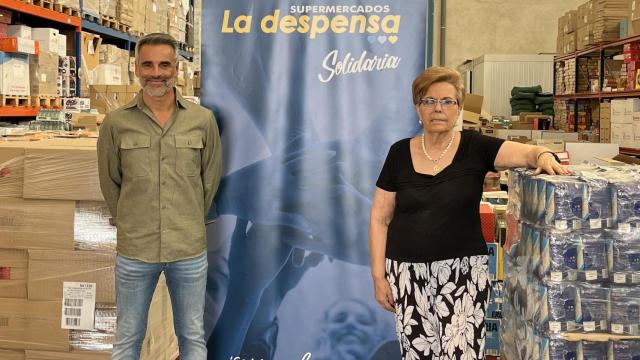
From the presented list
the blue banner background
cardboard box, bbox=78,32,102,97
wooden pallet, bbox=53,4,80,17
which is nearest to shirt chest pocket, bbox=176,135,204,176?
the blue banner background

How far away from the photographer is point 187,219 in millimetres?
2939

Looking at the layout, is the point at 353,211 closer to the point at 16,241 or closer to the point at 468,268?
the point at 468,268

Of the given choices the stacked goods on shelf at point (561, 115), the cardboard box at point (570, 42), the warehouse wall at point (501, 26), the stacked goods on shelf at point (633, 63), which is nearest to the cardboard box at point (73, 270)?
the stacked goods on shelf at point (633, 63)

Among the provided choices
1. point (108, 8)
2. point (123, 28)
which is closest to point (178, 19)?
point (123, 28)

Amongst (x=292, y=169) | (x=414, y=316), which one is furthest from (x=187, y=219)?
(x=414, y=316)

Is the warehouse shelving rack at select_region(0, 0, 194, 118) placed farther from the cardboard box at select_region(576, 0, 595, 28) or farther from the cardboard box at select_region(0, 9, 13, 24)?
the cardboard box at select_region(576, 0, 595, 28)

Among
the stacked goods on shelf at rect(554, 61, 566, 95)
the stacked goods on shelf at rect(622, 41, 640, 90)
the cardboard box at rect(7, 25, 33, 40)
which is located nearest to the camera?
the cardboard box at rect(7, 25, 33, 40)

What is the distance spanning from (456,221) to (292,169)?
1.00 meters

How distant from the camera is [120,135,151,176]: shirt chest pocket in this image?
287 cm

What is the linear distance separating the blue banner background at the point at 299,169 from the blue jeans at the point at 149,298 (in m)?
0.35

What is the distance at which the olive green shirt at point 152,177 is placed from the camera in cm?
288

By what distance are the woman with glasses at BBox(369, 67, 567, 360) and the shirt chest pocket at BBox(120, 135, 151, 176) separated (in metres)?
1.05

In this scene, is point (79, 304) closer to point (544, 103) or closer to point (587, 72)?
point (587, 72)

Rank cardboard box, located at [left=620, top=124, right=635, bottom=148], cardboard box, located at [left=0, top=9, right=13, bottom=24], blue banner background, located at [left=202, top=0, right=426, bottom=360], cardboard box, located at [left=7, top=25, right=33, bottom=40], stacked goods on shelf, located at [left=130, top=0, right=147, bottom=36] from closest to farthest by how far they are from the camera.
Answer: blue banner background, located at [left=202, top=0, right=426, bottom=360] → cardboard box, located at [left=0, top=9, right=13, bottom=24] → cardboard box, located at [left=7, top=25, right=33, bottom=40] → cardboard box, located at [left=620, top=124, right=635, bottom=148] → stacked goods on shelf, located at [left=130, top=0, right=147, bottom=36]
